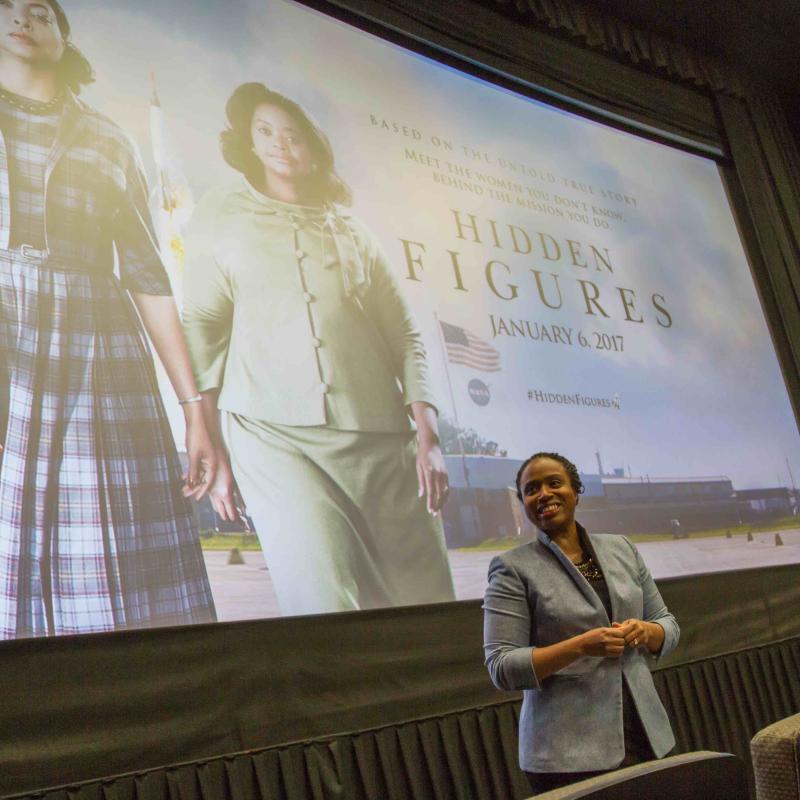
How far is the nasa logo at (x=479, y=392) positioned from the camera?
3.32 meters

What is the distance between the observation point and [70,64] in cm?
276

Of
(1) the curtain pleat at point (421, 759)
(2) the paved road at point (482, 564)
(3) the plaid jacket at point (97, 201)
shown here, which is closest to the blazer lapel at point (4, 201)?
(3) the plaid jacket at point (97, 201)

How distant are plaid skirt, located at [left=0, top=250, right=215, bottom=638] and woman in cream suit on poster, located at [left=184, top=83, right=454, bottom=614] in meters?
0.20

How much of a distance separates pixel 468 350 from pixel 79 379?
55.4 inches

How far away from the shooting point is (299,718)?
259 centimetres

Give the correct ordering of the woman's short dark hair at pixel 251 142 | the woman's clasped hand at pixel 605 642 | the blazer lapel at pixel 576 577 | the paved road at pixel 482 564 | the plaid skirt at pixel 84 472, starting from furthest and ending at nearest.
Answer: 1. the woman's short dark hair at pixel 251 142
2. the paved road at pixel 482 564
3. the plaid skirt at pixel 84 472
4. the blazer lapel at pixel 576 577
5. the woman's clasped hand at pixel 605 642

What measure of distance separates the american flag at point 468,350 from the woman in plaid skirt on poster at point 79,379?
1008 millimetres

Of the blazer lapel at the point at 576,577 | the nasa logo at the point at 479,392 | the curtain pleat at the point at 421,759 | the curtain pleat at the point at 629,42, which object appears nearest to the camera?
the blazer lapel at the point at 576,577

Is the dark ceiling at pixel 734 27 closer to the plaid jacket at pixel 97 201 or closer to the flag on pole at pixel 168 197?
the flag on pole at pixel 168 197

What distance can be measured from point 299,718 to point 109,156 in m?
1.64

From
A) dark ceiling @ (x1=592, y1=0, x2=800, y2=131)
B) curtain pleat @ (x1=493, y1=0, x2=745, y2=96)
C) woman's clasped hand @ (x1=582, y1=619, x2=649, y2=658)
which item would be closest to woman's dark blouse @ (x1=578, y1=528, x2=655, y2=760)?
woman's clasped hand @ (x1=582, y1=619, x2=649, y2=658)

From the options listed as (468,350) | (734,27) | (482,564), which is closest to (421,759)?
(482,564)

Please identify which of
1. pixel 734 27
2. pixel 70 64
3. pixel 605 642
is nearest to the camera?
pixel 605 642

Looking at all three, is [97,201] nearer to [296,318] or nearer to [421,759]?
[296,318]
